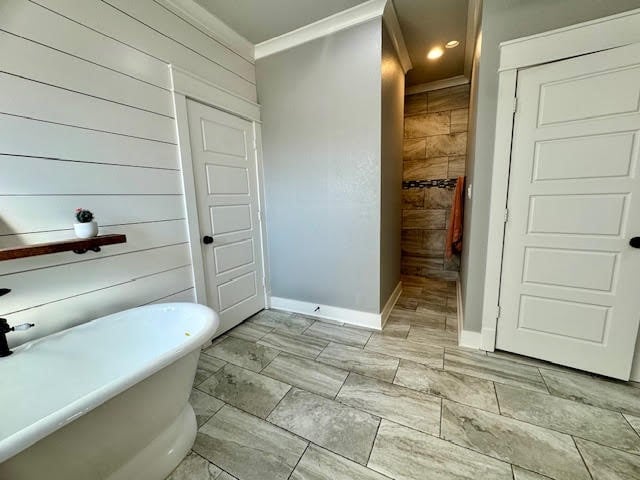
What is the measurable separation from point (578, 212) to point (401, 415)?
5.44 ft

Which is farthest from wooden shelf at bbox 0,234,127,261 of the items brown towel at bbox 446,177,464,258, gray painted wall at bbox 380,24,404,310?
brown towel at bbox 446,177,464,258

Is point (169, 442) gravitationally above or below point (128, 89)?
below

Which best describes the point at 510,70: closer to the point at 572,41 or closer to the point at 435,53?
the point at 572,41

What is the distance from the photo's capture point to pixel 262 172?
2.71m

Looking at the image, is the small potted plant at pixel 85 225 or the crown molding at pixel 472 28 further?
the crown molding at pixel 472 28

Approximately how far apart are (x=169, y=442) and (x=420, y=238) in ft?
11.5

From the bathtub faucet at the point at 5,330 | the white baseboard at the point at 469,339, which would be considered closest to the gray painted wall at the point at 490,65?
the white baseboard at the point at 469,339

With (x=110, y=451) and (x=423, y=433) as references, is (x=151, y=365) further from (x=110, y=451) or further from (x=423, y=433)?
(x=423, y=433)

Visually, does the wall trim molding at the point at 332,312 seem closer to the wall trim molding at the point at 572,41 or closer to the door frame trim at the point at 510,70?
the door frame trim at the point at 510,70

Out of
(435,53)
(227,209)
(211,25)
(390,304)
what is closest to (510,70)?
(435,53)

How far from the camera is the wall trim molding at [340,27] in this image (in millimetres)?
1972

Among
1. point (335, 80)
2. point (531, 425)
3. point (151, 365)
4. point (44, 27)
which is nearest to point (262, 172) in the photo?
point (335, 80)

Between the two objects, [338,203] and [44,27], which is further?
[338,203]

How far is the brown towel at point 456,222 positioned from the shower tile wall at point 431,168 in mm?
276
